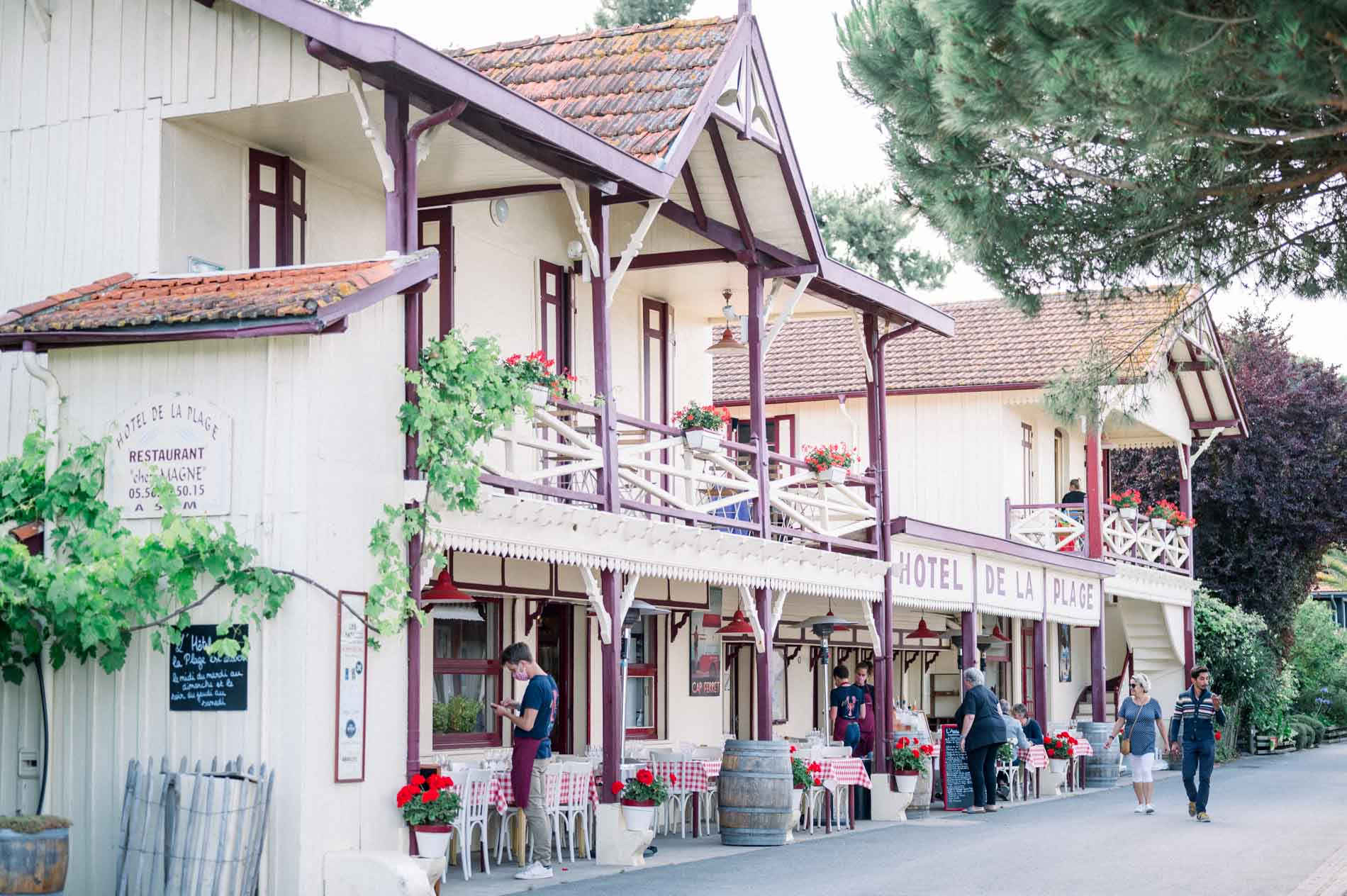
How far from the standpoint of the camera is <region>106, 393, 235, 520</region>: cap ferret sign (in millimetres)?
11289

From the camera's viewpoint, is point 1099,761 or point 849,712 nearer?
point 849,712

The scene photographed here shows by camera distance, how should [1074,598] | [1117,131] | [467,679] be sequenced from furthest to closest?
1. [1074,598]
2. [467,679]
3. [1117,131]

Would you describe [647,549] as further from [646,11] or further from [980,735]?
[646,11]

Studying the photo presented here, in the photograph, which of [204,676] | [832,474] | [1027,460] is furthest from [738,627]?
[1027,460]

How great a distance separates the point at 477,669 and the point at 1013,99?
9.04 meters

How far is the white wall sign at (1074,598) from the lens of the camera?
86.2 feet

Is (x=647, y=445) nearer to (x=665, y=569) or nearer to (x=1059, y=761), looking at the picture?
(x=665, y=569)

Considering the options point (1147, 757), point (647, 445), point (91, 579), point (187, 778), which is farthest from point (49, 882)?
point (1147, 757)

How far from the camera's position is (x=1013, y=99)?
369 inches

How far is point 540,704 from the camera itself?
1421 centimetres

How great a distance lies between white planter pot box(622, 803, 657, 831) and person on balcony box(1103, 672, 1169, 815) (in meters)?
7.40

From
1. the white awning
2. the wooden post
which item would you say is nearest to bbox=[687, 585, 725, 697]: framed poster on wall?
the white awning

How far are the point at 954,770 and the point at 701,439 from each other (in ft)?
23.4

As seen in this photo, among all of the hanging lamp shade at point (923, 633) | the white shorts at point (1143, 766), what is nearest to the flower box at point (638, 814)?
the white shorts at point (1143, 766)
